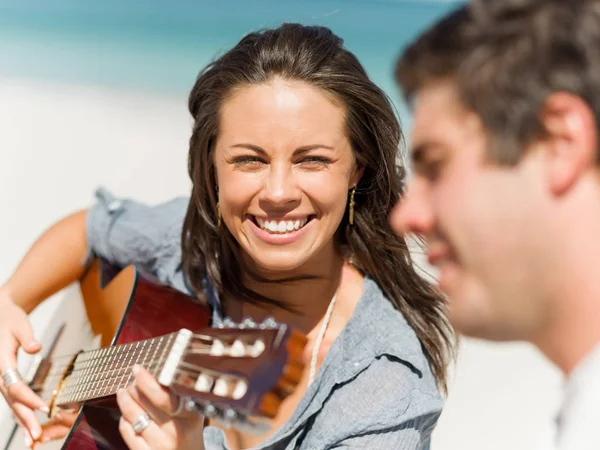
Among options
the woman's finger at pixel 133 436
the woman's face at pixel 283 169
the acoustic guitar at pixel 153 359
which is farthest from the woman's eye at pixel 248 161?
the woman's finger at pixel 133 436

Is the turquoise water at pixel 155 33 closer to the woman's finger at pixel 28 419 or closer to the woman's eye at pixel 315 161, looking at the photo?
the woman's eye at pixel 315 161

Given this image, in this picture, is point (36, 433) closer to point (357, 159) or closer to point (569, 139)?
point (357, 159)

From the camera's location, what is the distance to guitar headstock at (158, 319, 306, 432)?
1132mm

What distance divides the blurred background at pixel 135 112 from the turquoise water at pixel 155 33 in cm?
1

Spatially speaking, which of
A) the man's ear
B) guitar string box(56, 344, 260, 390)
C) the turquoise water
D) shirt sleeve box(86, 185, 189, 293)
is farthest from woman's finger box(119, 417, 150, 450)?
the turquoise water

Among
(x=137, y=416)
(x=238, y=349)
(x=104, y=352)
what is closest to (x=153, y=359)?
(x=137, y=416)

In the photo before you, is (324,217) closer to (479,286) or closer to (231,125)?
(231,125)

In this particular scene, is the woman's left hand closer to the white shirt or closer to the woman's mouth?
the woman's mouth

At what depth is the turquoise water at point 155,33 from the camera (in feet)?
14.3

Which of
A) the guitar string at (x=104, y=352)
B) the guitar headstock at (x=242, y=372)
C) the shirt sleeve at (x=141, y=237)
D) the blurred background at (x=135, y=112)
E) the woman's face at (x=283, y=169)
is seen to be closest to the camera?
the guitar headstock at (x=242, y=372)

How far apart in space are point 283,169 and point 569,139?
0.86m

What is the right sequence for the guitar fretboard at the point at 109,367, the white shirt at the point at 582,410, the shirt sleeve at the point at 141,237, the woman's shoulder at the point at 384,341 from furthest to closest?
the shirt sleeve at the point at 141,237
the woman's shoulder at the point at 384,341
the guitar fretboard at the point at 109,367
the white shirt at the point at 582,410

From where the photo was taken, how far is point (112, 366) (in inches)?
63.3

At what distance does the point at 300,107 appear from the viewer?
1646mm
